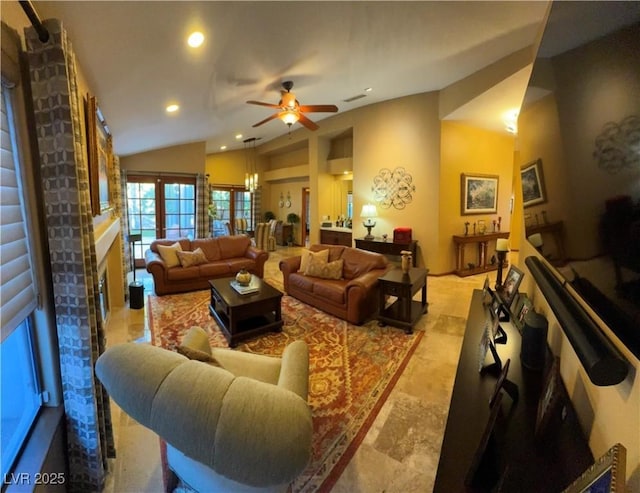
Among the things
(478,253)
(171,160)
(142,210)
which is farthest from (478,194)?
(142,210)

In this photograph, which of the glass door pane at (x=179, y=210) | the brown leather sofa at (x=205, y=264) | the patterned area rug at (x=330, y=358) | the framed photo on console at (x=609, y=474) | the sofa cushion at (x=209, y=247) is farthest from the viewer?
the glass door pane at (x=179, y=210)

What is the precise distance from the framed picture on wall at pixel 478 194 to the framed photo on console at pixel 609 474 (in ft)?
19.5

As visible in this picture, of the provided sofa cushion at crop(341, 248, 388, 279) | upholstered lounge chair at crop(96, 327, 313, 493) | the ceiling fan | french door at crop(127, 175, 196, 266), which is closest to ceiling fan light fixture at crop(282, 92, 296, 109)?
the ceiling fan

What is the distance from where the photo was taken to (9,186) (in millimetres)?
1193

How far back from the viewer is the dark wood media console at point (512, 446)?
2.83 ft

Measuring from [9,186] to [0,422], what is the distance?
3.29 feet

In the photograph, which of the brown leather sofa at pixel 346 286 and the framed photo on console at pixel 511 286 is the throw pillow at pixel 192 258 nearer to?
the brown leather sofa at pixel 346 286

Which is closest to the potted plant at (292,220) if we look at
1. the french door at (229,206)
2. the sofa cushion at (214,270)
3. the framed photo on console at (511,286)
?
the french door at (229,206)

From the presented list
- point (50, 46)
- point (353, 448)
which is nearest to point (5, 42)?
point (50, 46)

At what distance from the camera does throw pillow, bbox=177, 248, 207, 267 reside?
16.5ft

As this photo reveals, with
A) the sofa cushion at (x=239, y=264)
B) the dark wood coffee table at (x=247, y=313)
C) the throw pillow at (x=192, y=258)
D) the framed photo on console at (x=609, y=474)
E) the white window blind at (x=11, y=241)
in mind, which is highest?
the white window blind at (x=11, y=241)

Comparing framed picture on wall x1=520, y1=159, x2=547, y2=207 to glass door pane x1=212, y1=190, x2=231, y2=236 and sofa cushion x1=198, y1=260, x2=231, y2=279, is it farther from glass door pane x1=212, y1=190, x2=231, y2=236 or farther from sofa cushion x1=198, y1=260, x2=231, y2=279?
glass door pane x1=212, y1=190, x2=231, y2=236

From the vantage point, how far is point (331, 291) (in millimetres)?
3871

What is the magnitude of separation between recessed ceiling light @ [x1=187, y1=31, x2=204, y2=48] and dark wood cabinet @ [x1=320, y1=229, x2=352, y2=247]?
526 centimetres
